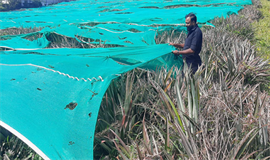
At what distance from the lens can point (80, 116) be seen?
1.42 m

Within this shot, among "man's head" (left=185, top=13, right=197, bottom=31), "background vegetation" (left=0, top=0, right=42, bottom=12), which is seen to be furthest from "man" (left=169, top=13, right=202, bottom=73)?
"background vegetation" (left=0, top=0, right=42, bottom=12)

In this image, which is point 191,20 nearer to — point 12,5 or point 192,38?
point 192,38

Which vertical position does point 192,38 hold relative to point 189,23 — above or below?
below

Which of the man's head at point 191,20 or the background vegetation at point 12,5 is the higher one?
the background vegetation at point 12,5

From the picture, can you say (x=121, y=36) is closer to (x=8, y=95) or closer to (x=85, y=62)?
(x=85, y=62)

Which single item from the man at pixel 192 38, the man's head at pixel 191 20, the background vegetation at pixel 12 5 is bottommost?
the man at pixel 192 38

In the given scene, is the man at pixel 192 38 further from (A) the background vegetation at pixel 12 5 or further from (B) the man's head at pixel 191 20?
(A) the background vegetation at pixel 12 5

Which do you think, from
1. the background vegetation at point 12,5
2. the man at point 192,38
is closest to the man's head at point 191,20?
the man at point 192,38

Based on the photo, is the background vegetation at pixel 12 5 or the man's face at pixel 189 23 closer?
the man's face at pixel 189 23

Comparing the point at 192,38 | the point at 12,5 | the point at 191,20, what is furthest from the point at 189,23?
the point at 12,5

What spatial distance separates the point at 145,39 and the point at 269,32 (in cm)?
471

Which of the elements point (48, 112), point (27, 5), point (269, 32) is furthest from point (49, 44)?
point (27, 5)

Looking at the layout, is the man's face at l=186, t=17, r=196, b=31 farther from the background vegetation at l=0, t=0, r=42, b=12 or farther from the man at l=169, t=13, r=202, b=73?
the background vegetation at l=0, t=0, r=42, b=12

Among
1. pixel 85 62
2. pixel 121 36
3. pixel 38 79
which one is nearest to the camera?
pixel 38 79
